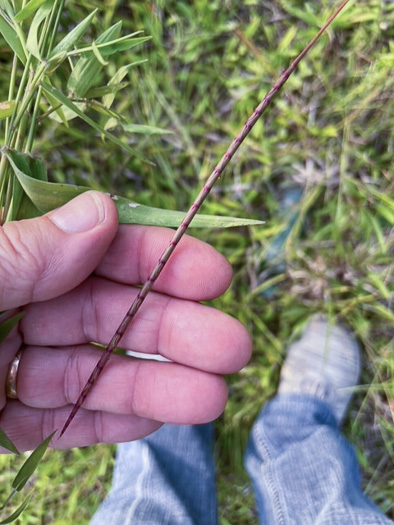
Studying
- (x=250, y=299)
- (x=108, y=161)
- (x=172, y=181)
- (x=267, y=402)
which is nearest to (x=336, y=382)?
(x=267, y=402)

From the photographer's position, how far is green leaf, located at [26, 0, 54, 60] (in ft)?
1.68

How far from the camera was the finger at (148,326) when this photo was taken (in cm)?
75

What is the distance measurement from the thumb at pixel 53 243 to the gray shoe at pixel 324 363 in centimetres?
79

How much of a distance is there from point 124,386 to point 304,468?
578mm

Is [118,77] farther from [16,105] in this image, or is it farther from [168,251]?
[168,251]

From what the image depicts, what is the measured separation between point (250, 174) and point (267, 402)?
2.05ft

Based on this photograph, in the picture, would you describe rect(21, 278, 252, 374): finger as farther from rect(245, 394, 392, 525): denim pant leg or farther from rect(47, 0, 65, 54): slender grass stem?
rect(245, 394, 392, 525): denim pant leg

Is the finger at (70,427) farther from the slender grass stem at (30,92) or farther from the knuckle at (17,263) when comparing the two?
the slender grass stem at (30,92)

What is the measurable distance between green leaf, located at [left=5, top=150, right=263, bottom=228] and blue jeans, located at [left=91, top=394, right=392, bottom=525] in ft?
2.29

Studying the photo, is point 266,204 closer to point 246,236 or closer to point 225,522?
point 246,236

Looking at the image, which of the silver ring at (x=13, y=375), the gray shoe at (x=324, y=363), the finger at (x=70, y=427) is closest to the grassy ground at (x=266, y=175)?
the gray shoe at (x=324, y=363)

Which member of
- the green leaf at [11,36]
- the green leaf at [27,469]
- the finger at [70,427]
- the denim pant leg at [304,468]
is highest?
the green leaf at [11,36]

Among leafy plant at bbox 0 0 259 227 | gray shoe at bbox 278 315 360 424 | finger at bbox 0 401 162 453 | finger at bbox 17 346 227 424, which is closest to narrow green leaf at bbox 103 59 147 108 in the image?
leafy plant at bbox 0 0 259 227

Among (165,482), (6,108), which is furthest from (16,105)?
(165,482)
